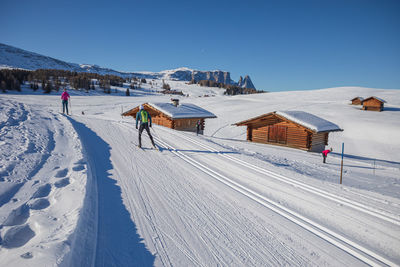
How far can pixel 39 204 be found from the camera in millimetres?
3230

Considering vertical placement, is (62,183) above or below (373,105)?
below

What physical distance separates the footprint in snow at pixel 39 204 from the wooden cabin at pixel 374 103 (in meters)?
57.9

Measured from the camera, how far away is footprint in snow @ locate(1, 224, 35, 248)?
7.64 feet

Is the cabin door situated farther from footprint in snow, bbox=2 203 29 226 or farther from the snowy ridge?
footprint in snow, bbox=2 203 29 226

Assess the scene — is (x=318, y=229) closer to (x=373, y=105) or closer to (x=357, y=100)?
(x=373, y=105)

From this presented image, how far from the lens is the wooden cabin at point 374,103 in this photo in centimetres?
4344

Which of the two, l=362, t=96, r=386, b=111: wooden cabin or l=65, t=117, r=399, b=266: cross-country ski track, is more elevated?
l=362, t=96, r=386, b=111: wooden cabin

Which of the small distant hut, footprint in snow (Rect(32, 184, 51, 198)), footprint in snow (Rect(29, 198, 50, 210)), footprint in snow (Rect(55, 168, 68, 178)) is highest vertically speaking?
the small distant hut

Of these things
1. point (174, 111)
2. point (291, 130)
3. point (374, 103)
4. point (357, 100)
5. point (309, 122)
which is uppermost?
point (357, 100)

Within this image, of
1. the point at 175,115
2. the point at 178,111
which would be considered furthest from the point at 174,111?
the point at 175,115

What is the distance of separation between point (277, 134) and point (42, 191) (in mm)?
19462

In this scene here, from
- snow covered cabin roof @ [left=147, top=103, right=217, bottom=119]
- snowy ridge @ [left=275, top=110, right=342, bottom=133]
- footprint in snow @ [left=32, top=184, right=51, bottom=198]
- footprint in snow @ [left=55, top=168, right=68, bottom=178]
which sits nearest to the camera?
footprint in snow @ [left=32, top=184, right=51, bottom=198]

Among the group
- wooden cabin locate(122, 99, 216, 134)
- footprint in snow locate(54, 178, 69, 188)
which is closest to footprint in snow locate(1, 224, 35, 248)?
footprint in snow locate(54, 178, 69, 188)

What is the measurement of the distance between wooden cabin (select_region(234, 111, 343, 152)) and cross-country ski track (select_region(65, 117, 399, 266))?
14272mm
